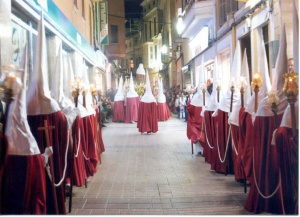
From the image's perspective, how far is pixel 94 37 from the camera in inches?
912

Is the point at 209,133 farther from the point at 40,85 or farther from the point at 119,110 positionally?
the point at 119,110

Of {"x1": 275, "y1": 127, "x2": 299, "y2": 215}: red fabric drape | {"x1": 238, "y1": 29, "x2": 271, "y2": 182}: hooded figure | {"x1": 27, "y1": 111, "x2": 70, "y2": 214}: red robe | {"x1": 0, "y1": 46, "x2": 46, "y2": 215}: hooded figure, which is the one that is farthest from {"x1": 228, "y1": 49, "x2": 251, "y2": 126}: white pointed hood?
{"x1": 0, "y1": 46, "x2": 46, "y2": 215}: hooded figure

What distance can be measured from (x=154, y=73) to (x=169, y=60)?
48.0ft

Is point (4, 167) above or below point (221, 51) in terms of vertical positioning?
below

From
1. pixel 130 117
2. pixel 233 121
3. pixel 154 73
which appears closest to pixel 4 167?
pixel 233 121

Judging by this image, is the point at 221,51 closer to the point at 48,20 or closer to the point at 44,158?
the point at 48,20

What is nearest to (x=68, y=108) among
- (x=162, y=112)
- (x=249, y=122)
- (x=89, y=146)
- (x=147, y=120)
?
(x=89, y=146)

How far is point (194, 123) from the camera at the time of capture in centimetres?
1034

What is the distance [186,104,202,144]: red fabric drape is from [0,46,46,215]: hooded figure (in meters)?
6.49

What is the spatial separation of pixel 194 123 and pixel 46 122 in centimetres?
603

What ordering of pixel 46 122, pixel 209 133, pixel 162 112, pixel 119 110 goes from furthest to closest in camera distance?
pixel 162 112 < pixel 119 110 < pixel 209 133 < pixel 46 122

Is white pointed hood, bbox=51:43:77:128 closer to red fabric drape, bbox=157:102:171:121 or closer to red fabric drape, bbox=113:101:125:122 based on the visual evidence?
red fabric drape, bbox=113:101:125:122

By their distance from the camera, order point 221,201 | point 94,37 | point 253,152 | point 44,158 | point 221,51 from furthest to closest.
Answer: point 94,37
point 221,51
point 221,201
point 253,152
point 44,158

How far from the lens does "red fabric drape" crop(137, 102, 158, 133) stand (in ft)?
51.7
